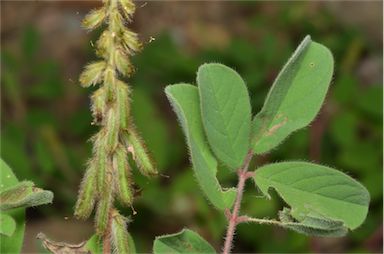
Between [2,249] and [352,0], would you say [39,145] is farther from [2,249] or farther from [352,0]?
[352,0]


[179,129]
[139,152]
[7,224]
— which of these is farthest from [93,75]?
[179,129]

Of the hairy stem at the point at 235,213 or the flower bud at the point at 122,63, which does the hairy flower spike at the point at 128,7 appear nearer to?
the flower bud at the point at 122,63

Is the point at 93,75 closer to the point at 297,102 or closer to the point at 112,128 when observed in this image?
the point at 112,128

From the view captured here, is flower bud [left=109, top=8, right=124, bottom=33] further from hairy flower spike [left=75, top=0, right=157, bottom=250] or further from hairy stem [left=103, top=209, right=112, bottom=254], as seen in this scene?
hairy stem [left=103, top=209, right=112, bottom=254]

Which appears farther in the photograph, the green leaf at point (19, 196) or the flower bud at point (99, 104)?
the green leaf at point (19, 196)

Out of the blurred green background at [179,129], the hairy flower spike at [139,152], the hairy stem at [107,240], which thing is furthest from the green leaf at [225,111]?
the blurred green background at [179,129]

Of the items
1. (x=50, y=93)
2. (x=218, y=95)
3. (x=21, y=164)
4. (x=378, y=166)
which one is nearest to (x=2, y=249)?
(x=218, y=95)

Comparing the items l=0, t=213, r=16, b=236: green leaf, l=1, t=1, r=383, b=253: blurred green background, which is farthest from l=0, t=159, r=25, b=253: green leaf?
l=1, t=1, r=383, b=253: blurred green background
